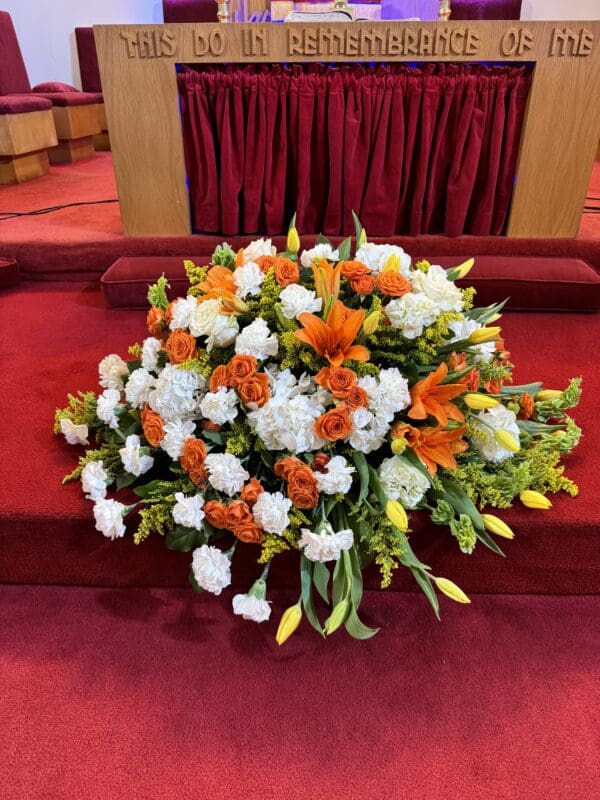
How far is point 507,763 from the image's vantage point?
895 millimetres

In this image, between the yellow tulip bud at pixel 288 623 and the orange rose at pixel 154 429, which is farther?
the orange rose at pixel 154 429

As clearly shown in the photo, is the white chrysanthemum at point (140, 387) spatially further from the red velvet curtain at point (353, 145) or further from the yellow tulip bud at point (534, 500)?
the red velvet curtain at point (353, 145)

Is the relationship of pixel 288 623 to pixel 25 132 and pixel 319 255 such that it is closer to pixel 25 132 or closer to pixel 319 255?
pixel 319 255

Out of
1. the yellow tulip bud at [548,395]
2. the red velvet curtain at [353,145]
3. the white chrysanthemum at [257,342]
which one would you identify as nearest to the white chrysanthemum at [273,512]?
the white chrysanthemum at [257,342]

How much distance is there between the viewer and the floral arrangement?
872 millimetres

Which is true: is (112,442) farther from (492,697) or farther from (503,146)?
(503,146)

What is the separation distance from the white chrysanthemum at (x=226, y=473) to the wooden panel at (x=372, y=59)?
1.47 m

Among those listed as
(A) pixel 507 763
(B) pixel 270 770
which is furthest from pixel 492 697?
(B) pixel 270 770

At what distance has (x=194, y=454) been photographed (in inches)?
35.6

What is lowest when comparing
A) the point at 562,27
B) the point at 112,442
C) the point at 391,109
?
the point at 112,442

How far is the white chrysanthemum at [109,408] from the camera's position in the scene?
43.1 inches

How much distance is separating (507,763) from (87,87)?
18.0 feet

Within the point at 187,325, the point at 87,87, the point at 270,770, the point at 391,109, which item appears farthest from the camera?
the point at 87,87

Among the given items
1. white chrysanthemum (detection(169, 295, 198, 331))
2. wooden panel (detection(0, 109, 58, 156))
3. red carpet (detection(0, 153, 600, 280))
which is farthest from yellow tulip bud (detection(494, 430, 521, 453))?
wooden panel (detection(0, 109, 58, 156))
